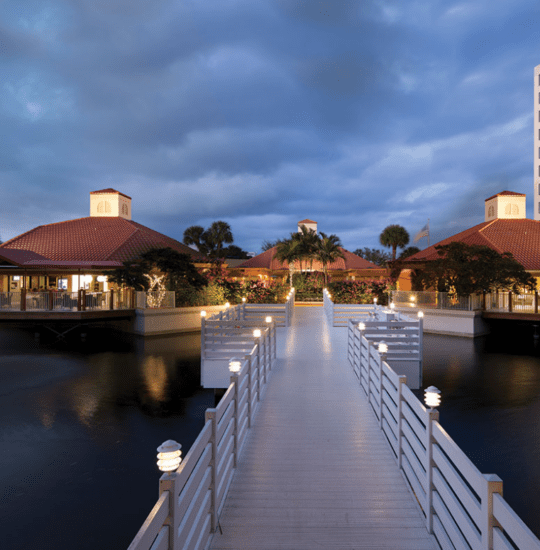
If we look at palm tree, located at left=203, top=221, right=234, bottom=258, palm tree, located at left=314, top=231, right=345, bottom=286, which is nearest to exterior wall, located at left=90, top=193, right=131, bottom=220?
palm tree, located at left=203, top=221, right=234, bottom=258

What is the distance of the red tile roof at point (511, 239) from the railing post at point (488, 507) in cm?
2772

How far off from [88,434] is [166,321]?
12.3 metres

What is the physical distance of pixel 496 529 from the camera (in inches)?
92.1

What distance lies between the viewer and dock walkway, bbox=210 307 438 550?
3.43 m

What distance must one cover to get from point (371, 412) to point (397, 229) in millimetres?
43627

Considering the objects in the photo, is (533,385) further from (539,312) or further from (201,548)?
(201,548)

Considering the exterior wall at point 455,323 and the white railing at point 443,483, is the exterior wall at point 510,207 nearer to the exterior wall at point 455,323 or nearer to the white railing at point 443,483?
the exterior wall at point 455,323

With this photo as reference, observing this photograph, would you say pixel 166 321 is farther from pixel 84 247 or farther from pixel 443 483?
pixel 443 483

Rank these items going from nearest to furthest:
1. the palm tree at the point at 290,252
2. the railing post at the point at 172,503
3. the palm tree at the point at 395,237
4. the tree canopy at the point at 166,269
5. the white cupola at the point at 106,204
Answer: the railing post at the point at 172,503
the tree canopy at the point at 166,269
the palm tree at the point at 290,252
the white cupola at the point at 106,204
the palm tree at the point at 395,237

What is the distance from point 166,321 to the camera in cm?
2022

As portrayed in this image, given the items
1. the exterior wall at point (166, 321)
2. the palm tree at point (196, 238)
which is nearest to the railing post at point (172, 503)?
the exterior wall at point (166, 321)

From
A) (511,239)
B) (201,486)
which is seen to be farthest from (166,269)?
(511,239)

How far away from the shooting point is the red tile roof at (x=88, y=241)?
28.0 meters

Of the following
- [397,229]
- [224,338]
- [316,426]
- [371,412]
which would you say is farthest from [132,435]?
[397,229]
